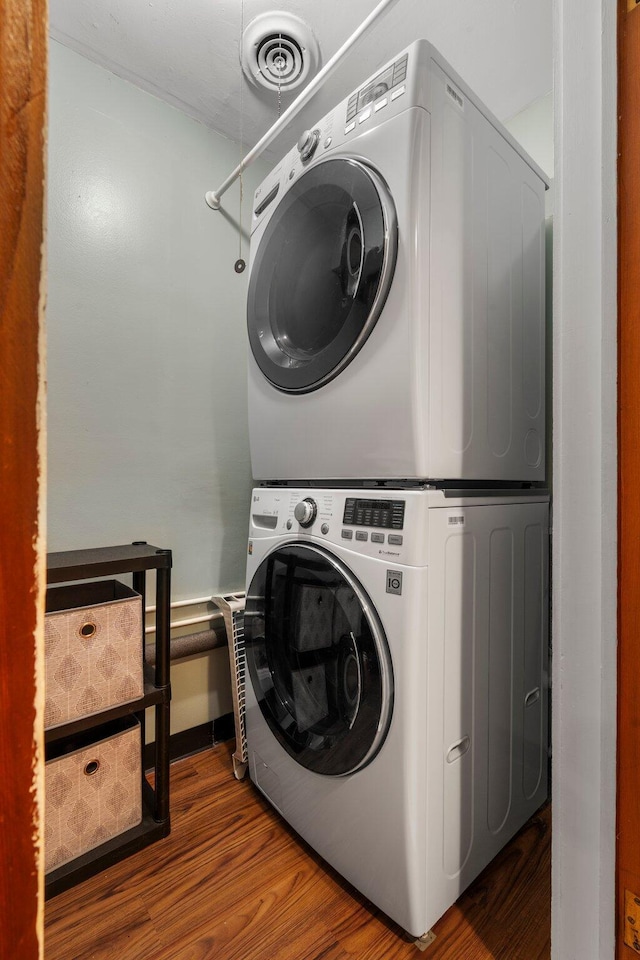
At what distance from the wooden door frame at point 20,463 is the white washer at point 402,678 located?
67 centimetres

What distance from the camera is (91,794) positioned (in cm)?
111

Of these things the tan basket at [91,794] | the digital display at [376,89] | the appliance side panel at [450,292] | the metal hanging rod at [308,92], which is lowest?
the tan basket at [91,794]

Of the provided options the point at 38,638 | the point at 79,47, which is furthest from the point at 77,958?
the point at 79,47

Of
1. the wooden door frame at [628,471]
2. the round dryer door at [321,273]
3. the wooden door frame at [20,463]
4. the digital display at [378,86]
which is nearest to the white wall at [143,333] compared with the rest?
the round dryer door at [321,273]

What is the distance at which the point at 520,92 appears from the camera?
4.87 ft

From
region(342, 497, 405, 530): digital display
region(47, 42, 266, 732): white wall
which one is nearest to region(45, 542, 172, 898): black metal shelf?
region(47, 42, 266, 732): white wall

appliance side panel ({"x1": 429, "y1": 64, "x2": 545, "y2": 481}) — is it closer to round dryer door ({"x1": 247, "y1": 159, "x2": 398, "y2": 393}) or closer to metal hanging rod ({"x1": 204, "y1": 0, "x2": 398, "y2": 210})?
round dryer door ({"x1": 247, "y1": 159, "x2": 398, "y2": 393})

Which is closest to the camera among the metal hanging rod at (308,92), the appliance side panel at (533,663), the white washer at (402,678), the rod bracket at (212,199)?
the white washer at (402,678)

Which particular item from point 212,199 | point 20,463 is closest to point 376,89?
point 212,199

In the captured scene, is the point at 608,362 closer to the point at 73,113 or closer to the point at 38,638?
the point at 38,638

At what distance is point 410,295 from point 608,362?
387 millimetres

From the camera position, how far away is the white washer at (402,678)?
33.7 inches

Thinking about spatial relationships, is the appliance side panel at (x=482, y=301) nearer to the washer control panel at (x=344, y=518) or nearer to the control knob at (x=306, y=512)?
the washer control panel at (x=344, y=518)

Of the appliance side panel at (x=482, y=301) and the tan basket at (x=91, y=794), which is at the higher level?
the appliance side panel at (x=482, y=301)
